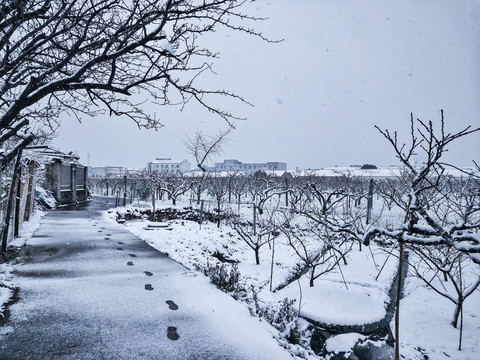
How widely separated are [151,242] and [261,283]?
11.5ft

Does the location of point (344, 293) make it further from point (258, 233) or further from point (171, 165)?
point (171, 165)

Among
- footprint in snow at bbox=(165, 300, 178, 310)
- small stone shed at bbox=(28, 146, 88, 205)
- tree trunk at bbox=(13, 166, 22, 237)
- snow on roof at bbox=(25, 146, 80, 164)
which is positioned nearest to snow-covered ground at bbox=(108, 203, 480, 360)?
footprint in snow at bbox=(165, 300, 178, 310)

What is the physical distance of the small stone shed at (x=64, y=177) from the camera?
16.5 meters

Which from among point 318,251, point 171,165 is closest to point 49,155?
point 318,251

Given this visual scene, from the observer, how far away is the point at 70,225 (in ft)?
32.1

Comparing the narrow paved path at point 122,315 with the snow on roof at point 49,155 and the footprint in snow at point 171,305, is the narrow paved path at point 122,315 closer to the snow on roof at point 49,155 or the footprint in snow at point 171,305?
the footprint in snow at point 171,305

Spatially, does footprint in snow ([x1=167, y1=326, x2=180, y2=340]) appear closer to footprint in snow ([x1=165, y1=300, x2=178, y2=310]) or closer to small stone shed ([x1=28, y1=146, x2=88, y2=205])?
footprint in snow ([x1=165, y1=300, x2=178, y2=310])

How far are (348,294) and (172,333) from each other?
348 centimetres

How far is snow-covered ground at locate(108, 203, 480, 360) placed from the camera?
15.3ft

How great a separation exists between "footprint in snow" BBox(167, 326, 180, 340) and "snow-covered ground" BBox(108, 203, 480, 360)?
1958mm

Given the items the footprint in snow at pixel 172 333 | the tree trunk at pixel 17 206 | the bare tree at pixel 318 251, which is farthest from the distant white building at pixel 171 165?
the footprint in snow at pixel 172 333

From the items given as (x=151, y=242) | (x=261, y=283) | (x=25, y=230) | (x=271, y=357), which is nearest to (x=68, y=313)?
(x=271, y=357)

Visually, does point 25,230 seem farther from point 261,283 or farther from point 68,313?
point 261,283

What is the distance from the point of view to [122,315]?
3607 millimetres
